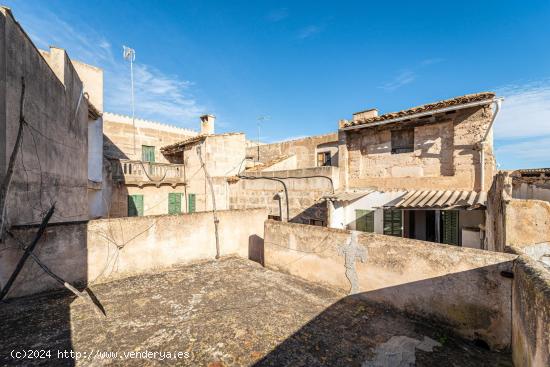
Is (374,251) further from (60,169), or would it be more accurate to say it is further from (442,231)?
(60,169)

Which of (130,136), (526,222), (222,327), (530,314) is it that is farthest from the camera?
(130,136)

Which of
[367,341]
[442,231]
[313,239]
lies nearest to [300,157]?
[442,231]

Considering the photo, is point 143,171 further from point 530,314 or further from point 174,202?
point 530,314

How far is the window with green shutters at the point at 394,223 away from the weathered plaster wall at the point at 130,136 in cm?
1707

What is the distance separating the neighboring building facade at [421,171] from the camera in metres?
8.62

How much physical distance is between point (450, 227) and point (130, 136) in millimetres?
21093

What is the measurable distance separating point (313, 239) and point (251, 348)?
303 centimetres

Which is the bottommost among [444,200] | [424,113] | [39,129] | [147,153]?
[444,200]

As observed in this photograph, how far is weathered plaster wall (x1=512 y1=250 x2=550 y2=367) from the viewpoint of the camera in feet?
7.35

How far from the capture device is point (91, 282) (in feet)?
19.7

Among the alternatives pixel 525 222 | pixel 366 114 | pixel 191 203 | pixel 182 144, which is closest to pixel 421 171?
pixel 366 114

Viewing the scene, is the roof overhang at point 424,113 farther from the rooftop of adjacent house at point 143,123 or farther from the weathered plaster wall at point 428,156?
the rooftop of adjacent house at point 143,123

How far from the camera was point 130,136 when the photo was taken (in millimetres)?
19172

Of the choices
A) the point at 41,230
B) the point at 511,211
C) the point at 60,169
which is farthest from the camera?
the point at 60,169
